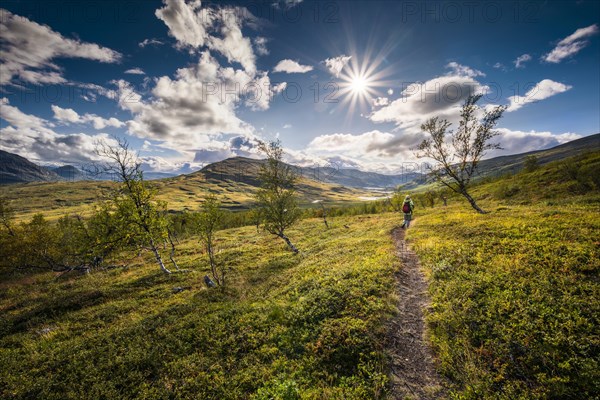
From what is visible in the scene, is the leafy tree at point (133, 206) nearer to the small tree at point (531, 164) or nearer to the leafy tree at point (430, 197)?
the leafy tree at point (430, 197)

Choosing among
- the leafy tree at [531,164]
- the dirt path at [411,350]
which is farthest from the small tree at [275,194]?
the leafy tree at [531,164]

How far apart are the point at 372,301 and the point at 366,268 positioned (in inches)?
201

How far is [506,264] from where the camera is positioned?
42.9ft

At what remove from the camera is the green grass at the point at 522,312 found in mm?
6941

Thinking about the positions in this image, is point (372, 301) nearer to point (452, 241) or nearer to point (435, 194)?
point (452, 241)

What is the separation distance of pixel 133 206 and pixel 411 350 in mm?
32348

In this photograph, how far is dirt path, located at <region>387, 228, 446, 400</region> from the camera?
310 inches

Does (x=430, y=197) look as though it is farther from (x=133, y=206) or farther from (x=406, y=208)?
(x=133, y=206)

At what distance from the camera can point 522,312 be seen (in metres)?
9.17

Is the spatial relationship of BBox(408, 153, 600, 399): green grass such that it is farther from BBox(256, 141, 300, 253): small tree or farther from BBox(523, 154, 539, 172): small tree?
BBox(523, 154, 539, 172): small tree

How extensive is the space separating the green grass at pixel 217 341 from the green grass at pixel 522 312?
2.91 m

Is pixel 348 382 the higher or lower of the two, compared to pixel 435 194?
lower

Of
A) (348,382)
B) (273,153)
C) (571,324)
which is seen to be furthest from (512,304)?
(273,153)

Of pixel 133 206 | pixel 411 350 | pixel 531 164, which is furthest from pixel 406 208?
pixel 531 164
